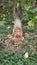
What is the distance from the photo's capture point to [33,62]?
341 cm

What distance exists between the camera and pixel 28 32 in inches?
172

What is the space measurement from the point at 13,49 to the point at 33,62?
0.55 metres

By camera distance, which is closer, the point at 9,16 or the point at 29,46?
the point at 29,46

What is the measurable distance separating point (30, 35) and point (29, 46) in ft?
1.48

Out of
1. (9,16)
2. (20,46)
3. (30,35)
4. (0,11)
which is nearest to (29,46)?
(20,46)

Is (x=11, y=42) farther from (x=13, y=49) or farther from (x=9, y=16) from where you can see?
(x=9, y=16)

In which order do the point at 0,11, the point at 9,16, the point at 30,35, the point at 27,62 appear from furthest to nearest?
the point at 0,11 → the point at 9,16 → the point at 30,35 → the point at 27,62

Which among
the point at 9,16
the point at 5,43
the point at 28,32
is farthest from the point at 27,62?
the point at 9,16

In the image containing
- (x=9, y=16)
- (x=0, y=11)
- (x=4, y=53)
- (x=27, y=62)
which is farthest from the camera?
(x=0, y=11)

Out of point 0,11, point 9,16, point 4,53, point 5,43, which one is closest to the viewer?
point 4,53

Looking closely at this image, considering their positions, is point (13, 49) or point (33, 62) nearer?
point (33, 62)

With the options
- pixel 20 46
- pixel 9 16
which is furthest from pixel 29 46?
pixel 9 16

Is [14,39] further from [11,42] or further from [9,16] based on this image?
[9,16]

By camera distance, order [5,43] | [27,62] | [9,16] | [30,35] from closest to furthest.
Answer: [27,62]
[5,43]
[30,35]
[9,16]
